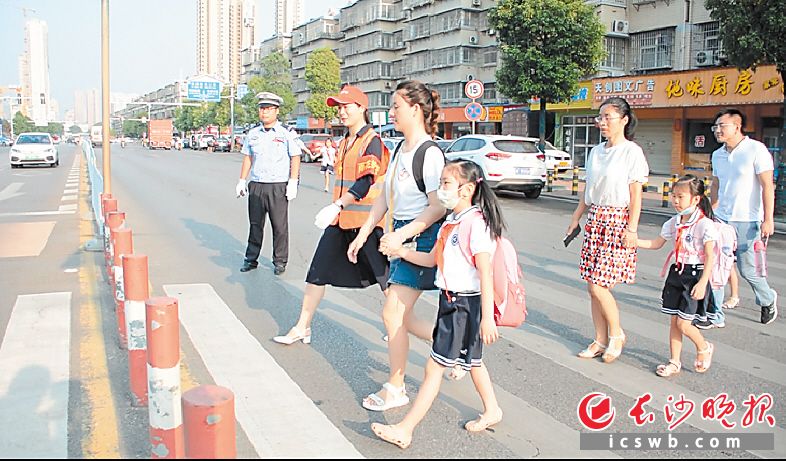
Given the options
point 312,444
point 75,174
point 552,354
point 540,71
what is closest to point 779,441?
point 552,354

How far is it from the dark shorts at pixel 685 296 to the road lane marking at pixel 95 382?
3.47 meters

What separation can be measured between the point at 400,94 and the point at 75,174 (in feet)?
78.4

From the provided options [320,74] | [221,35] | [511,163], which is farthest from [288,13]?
[511,163]

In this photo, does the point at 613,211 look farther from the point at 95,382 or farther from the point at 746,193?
the point at 95,382

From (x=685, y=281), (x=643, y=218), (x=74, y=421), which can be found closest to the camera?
(x=74, y=421)

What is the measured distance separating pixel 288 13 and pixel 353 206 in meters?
142

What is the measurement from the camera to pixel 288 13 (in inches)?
5482

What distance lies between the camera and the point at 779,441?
12.1 ft

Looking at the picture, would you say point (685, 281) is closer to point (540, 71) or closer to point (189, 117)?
point (540, 71)

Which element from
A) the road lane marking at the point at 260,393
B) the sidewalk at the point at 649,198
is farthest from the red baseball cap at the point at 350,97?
the sidewalk at the point at 649,198

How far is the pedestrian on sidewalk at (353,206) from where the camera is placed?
15.8 ft

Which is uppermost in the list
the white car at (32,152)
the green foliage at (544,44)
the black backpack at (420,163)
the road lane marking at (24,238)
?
the green foliage at (544,44)

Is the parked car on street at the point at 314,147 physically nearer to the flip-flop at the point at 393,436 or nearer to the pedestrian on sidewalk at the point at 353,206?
the pedestrian on sidewalk at the point at 353,206

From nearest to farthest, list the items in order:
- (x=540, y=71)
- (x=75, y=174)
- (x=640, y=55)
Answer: (x=540, y=71)
(x=75, y=174)
(x=640, y=55)
